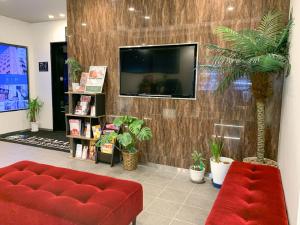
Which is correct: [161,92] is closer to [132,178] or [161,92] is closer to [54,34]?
[132,178]

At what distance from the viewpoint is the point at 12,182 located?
2041 millimetres

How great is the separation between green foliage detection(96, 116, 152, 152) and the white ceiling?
2699mm

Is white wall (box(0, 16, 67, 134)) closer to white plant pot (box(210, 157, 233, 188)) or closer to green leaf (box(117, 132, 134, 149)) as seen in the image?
green leaf (box(117, 132, 134, 149))

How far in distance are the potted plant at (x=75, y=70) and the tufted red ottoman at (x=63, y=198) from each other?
2001 mm

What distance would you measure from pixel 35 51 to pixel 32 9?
147cm

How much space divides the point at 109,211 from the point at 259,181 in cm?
127

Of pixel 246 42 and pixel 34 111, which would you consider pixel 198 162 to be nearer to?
pixel 246 42

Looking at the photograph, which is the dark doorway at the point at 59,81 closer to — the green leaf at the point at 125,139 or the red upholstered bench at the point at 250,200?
the green leaf at the point at 125,139

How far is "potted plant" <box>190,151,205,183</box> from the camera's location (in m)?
3.15

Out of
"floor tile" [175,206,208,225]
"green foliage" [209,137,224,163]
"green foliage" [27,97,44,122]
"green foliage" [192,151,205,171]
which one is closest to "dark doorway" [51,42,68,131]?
"green foliage" [27,97,44,122]

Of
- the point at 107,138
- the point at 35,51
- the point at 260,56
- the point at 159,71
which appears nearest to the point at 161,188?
the point at 107,138

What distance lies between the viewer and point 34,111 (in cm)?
610

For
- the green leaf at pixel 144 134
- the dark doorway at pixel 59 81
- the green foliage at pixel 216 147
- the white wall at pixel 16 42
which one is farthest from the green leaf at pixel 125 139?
the white wall at pixel 16 42

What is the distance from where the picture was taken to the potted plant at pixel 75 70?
4012mm
